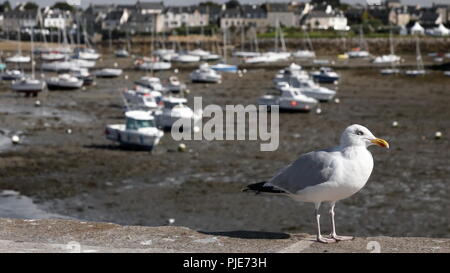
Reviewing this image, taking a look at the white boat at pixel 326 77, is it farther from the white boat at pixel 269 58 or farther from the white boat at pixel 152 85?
the white boat at pixel 269 58

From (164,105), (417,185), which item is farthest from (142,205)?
(164,105)

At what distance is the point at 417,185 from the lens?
94.4 feet

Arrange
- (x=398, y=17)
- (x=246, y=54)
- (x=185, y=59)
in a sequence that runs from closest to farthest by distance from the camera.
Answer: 1. (x=185, y=59)
2. (x=246, y=54)
3. (x=398, y=17)

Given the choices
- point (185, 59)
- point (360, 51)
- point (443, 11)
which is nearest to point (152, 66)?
point (185, 59)

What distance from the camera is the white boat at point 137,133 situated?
3722 cm

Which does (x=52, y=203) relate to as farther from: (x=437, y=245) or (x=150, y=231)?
(x=437, y=245)

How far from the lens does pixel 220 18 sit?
535 ft

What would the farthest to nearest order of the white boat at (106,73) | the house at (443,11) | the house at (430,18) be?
the house at (443,11) < the house at (430,18) < the white boat at (106,73)

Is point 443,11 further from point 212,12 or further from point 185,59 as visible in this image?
point 185,59

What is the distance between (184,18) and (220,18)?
34.2 ft

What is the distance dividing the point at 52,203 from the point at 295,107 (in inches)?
1152

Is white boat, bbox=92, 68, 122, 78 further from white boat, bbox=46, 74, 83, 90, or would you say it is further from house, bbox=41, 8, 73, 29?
house, bbox=41, 8, 73, 29

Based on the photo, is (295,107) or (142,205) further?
(295,107)

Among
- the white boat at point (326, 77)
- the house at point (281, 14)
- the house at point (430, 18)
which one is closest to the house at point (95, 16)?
the house at point (281, 14)
